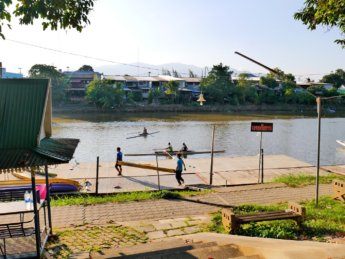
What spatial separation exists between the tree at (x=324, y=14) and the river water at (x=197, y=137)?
19576 millimetres

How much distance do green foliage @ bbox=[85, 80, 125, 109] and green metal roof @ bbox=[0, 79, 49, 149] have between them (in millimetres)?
64409

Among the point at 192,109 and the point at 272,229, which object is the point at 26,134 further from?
the point at 192,109

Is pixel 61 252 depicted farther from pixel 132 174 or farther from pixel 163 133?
pixel 163 133

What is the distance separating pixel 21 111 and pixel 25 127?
0.34 metres

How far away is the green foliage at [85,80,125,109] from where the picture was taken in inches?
2768

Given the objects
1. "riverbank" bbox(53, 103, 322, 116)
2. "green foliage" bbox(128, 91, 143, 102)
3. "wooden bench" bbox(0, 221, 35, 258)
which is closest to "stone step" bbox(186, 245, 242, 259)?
"wooden bench" bbox(0, 221, 35, 258)

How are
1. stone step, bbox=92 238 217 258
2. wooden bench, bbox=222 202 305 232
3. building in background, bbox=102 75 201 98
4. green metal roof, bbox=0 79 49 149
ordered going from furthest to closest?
building in background, bbox=102 75 201 98 → wooden bench, bbox=222 202 305 232 → stone step, bbox=92 238 217 258 → green metal roof, bbox=0 79 49 149

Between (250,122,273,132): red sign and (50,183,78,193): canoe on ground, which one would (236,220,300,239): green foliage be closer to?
(250,122,273,132): red sign

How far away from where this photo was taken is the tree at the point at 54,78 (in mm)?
69812

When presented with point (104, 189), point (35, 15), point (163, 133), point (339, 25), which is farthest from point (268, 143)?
point (35, 15)

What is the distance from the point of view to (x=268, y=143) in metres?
38.0

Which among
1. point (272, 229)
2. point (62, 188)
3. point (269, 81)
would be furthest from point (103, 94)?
point (272, 229)

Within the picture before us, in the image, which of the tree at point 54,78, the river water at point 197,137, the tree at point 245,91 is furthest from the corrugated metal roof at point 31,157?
the tree at point 245,91

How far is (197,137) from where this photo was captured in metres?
42.2
